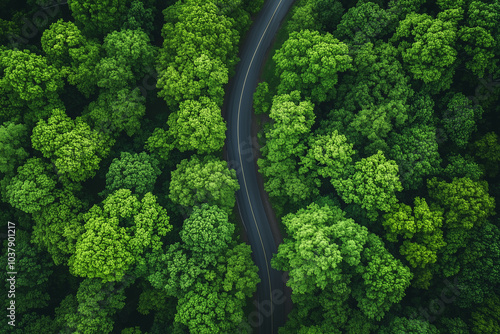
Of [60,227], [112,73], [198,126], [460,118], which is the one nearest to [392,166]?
[460,118]

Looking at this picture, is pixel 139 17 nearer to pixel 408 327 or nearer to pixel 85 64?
pixel 85 64

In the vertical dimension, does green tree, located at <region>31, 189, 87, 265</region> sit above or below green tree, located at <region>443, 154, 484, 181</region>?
below

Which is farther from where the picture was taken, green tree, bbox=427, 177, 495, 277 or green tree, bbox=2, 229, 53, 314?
green tree, bbox=2, 229, 53, 314

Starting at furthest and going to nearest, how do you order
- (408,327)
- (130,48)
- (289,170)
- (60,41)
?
1. (289,170)
2. (130,48)
3. (60,41)
4. (408,327)

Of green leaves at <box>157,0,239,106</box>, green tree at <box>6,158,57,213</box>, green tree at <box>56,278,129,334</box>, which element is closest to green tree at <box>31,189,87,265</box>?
green tree at <box>6,158,57,213</box>

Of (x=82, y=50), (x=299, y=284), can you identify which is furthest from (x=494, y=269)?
(x=82, y=50)

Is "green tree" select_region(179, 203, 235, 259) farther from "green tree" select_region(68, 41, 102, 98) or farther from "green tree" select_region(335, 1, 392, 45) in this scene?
"green tree" select_region(335, 1, 392, 45)

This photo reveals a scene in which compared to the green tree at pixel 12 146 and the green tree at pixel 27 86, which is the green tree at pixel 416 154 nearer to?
the green tree at pixel 27 86
